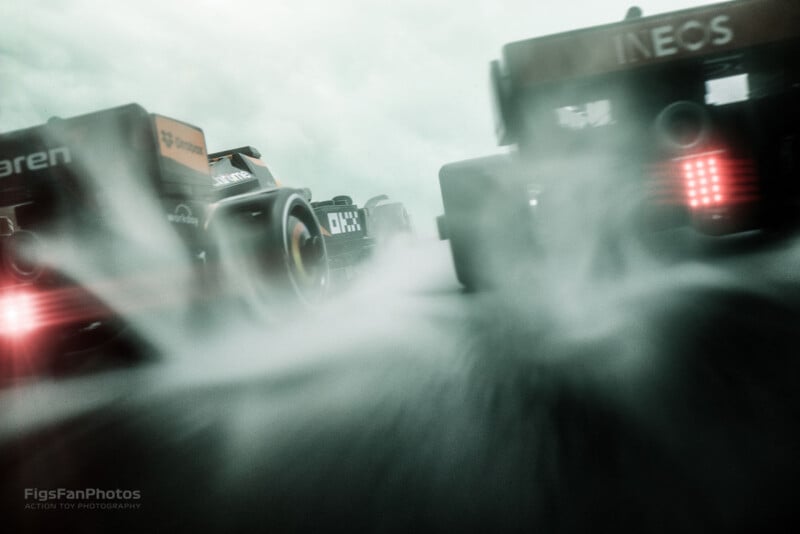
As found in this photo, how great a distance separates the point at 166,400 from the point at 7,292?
109 cm

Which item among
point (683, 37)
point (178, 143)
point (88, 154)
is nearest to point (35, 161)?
point (88, 154)

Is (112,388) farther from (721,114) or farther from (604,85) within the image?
(721,114)

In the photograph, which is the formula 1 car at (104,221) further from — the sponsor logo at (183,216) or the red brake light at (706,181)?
the red brake light at (706,181)

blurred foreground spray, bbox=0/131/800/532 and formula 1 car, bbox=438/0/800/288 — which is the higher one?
formula 1 car, bbox=438/0/800/288

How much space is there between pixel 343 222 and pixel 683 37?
363 centimetres

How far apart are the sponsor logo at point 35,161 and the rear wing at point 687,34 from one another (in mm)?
2943

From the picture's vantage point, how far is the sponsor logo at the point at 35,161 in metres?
3.14

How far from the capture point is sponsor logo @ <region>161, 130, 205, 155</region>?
10.5ft

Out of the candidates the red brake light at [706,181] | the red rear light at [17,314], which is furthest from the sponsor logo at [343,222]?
the red brake light at [706,181]

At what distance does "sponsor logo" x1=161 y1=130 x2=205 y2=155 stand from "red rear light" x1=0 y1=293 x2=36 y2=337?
1037 mm

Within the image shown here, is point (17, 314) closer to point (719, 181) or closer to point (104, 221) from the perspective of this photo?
point (104, 221)

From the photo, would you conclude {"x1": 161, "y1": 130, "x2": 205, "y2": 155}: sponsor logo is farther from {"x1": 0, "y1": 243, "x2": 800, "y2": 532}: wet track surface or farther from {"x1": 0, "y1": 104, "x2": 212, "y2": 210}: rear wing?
{"x1": 0, "y1": 243, "x2": 800, "y2": 532}: wet track surface

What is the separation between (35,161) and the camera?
10.4 ft

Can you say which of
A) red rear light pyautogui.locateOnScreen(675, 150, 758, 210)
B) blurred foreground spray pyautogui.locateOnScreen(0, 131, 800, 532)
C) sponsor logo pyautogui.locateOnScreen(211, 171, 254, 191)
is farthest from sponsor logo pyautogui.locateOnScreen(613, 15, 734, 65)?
sponsor logo pyautogui.locateOnScreen(211, 171, 254, 191)
